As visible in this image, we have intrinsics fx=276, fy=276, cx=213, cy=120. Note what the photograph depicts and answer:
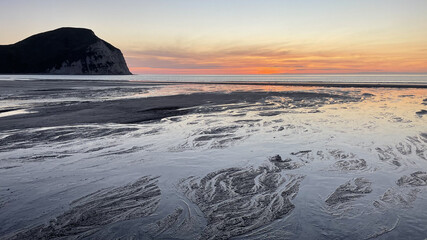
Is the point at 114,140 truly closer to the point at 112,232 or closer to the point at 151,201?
the point at 151,201

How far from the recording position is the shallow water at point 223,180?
4.45 metres

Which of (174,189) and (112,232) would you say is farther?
(174,189)

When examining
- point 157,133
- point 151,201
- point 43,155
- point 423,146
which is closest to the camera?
point 151,201

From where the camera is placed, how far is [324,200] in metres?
5.43

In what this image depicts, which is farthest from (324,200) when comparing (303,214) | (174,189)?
(174,189)

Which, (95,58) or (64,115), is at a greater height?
(95,58)

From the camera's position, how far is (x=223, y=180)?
6.47 m

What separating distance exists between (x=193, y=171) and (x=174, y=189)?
118 centimetres

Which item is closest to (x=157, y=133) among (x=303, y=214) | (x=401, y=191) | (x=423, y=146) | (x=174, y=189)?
(x=174, y=189)

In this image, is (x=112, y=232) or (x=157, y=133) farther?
(x=157, y=133)

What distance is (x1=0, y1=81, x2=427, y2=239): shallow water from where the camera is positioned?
4.45m

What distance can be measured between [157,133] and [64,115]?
300 inches

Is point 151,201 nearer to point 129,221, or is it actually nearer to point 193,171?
point 129,221

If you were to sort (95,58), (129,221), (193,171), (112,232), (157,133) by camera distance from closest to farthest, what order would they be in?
(112,232)
(129,221)
(193,171)
(157,133)
(95,58)
